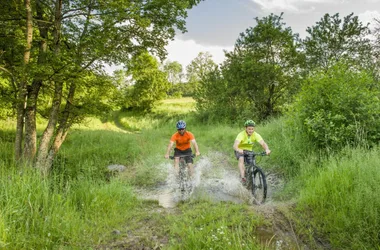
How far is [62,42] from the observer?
9609 millimetres

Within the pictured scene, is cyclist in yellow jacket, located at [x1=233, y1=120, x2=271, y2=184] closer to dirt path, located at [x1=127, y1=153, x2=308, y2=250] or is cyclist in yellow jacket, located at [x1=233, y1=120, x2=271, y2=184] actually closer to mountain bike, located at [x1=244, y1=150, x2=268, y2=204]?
mountain bike, located at [x1=244, y1=150, x2=268, y2=204]

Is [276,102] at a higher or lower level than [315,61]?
lower

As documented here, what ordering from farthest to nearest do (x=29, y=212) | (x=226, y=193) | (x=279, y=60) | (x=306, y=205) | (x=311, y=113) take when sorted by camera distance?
(x=279, y=60), (x=311, y=113), (x=226, y=193), (x=306, y=205), (x=29, y=212)

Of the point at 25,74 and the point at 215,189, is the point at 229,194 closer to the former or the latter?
the point at 215,189

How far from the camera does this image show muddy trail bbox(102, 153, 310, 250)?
440 cm

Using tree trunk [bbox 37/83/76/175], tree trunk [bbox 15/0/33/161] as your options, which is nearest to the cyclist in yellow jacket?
tree trunk [bbox 15/0/33/161]

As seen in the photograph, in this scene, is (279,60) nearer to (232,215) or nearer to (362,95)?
(362,95)

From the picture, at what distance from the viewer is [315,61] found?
18.1m

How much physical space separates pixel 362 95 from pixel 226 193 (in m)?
4.88

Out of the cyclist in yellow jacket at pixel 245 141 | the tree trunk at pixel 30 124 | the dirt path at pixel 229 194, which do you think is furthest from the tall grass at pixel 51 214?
the tree trunk at pixel 30 124

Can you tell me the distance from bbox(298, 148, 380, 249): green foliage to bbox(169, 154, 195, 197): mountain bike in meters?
3.18

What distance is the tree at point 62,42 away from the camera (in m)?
7.71

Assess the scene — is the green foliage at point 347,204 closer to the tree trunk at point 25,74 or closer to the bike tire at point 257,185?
the bike tire at point 257,185

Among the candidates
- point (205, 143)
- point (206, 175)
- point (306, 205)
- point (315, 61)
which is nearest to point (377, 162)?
point (306, 205)
